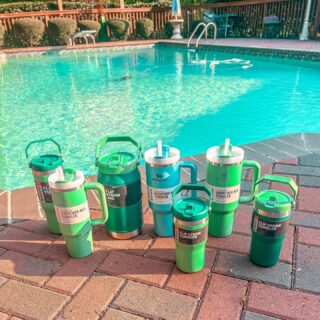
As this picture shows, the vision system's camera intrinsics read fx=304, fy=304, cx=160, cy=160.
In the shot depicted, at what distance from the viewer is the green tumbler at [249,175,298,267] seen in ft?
5.12

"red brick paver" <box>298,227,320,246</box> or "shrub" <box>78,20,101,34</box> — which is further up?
"shrub" <box>78,20,101,34</box>

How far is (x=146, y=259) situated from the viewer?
183 cm

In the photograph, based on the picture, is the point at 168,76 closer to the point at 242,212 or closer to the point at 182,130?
the point at 182,130

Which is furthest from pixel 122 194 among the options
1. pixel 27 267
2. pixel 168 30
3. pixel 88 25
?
pixel 168 30

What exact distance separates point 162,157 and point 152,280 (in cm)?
69

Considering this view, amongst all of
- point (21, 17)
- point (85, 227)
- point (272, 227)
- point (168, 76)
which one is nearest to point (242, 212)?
point (272, 227)

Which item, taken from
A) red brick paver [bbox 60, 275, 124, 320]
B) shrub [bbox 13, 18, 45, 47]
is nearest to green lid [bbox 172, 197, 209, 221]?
red brick paver [bbox 60, 275, 124, 320]

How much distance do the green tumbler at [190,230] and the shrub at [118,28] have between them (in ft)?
47.6

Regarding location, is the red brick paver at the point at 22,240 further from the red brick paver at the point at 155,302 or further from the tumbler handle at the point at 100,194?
the red brick paver at the point at 155,302

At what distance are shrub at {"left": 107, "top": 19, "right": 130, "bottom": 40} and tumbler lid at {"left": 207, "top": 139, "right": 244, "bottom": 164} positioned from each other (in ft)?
47.0

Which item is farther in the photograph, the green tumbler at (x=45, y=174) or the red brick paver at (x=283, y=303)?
the green tumbler at (x=45, y=174)

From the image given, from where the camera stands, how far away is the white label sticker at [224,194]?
5.96 feet

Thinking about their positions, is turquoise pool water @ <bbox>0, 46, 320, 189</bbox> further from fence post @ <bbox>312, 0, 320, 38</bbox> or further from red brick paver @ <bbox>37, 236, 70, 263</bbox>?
fence post @ <bbox>312, 0, 320, 38</bbox>

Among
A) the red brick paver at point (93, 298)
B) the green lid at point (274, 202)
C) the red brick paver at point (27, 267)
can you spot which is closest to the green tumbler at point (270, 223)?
the green lid at point (274, 202)
